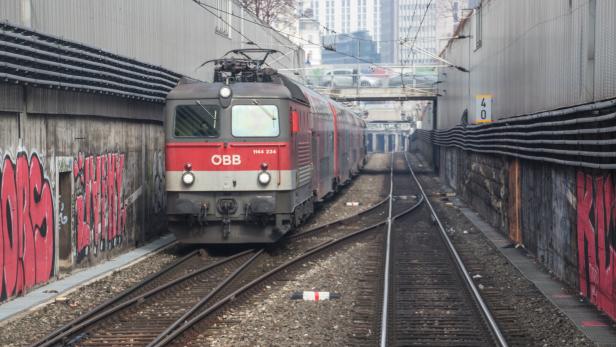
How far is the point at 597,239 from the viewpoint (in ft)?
36.0

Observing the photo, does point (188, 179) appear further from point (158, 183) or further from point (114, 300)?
point (158, 183)

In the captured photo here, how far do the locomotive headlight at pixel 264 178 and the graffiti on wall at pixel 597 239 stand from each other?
575cm

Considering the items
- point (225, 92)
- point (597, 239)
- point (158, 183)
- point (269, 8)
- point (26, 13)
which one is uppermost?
point (269, 8)

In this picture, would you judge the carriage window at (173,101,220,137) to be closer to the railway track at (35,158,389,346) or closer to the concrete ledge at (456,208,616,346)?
the railway track at (35,158,389,346)

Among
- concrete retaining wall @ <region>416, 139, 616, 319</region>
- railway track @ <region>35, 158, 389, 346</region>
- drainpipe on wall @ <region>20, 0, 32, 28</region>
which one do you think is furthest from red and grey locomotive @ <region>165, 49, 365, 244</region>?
concrete retaining wall @ <region>416, 139, 616, 319</region>

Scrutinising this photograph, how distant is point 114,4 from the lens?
16.7m

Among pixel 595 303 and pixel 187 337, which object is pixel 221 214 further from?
pixel 595 303

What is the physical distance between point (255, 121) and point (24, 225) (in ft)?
16.6

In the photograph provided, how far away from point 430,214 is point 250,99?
403 inches

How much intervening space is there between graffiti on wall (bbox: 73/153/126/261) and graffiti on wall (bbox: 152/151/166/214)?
2742 millimetres

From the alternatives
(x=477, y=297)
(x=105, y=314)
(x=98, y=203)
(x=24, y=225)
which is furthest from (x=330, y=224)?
(x=105, y=314)

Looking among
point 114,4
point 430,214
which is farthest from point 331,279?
point 430,214

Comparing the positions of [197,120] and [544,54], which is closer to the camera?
[544,54]

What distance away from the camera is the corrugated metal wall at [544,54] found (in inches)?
440
